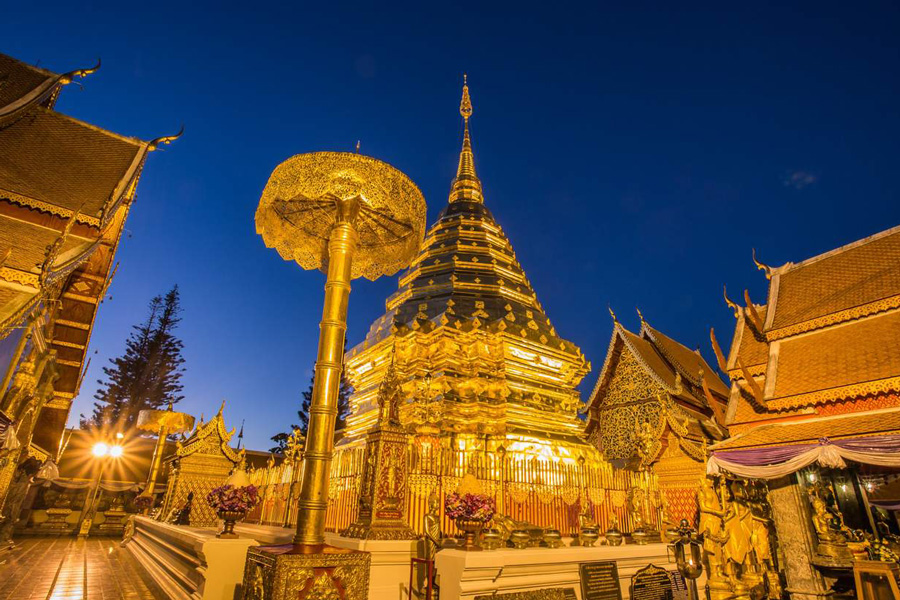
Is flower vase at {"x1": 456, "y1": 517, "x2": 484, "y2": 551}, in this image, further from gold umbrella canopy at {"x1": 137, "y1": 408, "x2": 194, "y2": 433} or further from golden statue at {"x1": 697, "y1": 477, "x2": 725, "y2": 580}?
gold umbrella canopy at {"x1": 137, "y1": 408, "x2": 194, "y2": 433}

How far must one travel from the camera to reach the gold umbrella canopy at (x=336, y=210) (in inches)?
176

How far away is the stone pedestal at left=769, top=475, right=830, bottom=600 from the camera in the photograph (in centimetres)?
720

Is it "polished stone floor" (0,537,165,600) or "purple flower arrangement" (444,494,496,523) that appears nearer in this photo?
"purple flower arrangement" (444,494,496,523)

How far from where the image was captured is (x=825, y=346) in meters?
9.03

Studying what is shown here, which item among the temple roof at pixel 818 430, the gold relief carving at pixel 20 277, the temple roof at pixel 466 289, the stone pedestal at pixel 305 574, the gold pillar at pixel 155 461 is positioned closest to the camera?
the stone pedestal at pixel 305 574

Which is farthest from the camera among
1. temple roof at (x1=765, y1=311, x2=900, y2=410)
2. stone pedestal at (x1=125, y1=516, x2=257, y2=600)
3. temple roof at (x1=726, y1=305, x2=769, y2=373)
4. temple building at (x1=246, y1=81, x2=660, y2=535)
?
temple roof at (x1=726, y1=305, x2=769, y2=373)

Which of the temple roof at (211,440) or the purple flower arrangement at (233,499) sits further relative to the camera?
the temple roof at (211,440)

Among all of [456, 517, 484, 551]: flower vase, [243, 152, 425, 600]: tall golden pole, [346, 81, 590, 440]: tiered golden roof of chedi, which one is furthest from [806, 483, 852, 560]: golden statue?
[243, 152, 425, 600]: tall golden pole

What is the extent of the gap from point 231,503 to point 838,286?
11.8 metres

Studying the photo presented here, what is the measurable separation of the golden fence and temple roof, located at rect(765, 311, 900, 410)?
10.7ft

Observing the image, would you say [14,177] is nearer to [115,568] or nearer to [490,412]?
[115,568]

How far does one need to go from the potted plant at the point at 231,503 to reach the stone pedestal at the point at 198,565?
247mm

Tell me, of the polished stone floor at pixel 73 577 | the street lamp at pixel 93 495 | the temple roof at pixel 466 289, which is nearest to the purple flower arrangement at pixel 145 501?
the street lamp at pixel 93 495

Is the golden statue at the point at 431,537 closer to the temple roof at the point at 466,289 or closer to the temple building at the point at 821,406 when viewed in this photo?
the temple building at the point at 821,406
